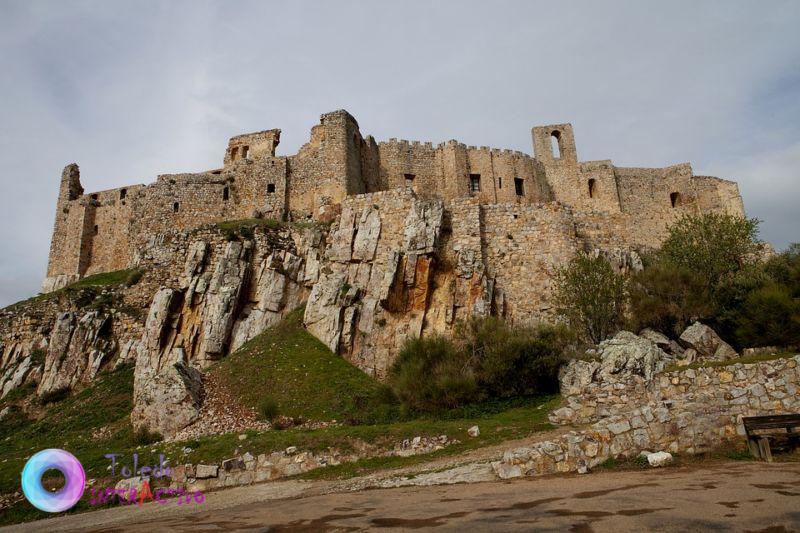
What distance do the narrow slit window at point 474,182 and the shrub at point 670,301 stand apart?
17233 millimetres

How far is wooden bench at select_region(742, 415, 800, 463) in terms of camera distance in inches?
416

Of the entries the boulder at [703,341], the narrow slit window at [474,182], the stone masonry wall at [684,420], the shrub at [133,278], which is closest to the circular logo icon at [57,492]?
the stone masonry wall at [684,420]

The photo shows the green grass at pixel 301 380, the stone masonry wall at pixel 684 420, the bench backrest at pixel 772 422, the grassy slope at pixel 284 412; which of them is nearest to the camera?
the bench backrest at pixel 772 422

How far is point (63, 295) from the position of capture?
2928 cm

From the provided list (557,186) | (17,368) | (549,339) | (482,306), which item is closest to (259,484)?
(549,339)

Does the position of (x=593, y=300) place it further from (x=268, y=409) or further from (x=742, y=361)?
(x=268, y=409)

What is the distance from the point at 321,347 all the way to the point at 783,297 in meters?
17.7

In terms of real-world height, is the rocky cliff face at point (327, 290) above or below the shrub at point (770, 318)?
above

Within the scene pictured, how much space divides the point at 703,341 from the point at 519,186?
22104 millimetres

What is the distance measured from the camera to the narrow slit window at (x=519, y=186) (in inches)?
1532

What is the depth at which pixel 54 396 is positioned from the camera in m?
24.7

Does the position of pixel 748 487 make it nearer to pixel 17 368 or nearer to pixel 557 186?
pixel 17 368

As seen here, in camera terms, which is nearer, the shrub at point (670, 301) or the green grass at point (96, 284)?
the shrub at point (670, 301)

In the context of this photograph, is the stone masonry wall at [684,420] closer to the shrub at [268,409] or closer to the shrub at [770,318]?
the shrub at [770,318]
